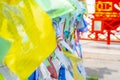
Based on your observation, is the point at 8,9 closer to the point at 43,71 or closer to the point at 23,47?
the point at 23,47

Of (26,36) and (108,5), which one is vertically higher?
(26,36)

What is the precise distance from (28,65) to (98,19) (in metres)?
6.87

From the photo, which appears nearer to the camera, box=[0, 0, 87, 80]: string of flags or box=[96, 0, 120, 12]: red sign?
box=[0, 0, 87, 80]: string of flags

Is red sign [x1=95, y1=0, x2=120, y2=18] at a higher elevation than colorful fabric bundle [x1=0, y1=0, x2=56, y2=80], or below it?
below

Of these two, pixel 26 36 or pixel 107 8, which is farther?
pixel 107 8

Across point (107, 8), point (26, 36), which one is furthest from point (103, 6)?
point (26, 36)

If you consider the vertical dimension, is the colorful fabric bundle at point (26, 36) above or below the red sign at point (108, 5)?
above

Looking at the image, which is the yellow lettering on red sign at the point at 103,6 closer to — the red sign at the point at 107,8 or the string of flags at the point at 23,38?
the red sign at the point at 107,8

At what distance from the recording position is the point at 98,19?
25.6 ft

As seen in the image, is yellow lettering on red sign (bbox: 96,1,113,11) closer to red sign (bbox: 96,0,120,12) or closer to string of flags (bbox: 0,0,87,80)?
red sign (bbox: 96,0,120,12)

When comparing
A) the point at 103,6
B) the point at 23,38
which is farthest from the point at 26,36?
the point at 103,6

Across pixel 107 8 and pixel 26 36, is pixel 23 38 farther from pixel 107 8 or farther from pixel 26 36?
pixel 107 8

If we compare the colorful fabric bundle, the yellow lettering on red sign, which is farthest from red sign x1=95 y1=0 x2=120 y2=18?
the colorful fabric bundle

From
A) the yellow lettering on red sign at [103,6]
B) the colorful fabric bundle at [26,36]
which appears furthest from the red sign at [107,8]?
the colorful fabric bundle at [26,36]
